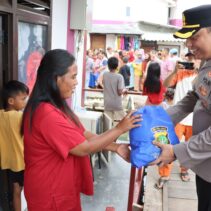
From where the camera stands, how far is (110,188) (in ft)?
14.5

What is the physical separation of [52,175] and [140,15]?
84.3ft

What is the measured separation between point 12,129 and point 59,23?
2283mm

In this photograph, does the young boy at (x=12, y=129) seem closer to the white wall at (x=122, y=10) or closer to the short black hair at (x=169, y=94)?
the short black hair at (x=169, y=94)

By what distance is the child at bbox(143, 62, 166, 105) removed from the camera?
4773 mm

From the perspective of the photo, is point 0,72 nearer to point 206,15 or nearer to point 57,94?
point 57,94

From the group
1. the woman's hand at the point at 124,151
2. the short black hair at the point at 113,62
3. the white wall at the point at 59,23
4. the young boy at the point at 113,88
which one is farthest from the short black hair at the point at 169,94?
the woman's hand at the point at 124,151

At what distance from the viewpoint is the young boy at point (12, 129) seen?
8.81ft

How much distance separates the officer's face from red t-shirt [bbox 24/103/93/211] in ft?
2.89

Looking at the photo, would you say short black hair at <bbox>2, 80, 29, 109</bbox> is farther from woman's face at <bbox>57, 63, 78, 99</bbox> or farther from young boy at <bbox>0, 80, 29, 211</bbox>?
woman's face at <bbox>57, 63, 78, 99</bbox>

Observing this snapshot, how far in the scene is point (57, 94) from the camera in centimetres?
192

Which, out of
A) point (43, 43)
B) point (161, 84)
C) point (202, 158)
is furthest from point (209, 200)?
point (161, 84)

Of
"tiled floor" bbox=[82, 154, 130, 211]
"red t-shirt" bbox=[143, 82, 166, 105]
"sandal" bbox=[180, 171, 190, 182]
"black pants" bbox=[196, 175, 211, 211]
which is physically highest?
"red t-shirt" bbox=[143, 82, 166, 105]

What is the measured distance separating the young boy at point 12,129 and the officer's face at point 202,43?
153 centimetres

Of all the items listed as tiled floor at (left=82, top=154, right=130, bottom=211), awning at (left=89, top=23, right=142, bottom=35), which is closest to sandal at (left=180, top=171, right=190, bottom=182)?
tiled floor at (left=82, top=154, right=130, bottom=211)
